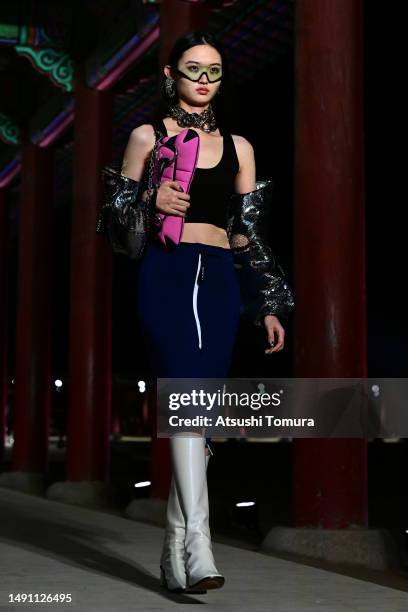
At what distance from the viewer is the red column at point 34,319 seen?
13109 mm

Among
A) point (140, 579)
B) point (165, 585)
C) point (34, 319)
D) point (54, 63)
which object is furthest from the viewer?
point (34, 319)

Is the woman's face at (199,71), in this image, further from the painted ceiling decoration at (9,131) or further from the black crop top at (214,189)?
the painted ceiling decoration at (9,131)

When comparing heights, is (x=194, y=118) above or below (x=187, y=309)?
above

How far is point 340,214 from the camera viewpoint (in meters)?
6.24

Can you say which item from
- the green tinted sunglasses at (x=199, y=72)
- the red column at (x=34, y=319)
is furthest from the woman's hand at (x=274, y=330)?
the red column at (x=34, y=319)

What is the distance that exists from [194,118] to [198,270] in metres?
0.52

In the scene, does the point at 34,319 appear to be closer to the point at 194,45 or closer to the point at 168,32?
the point at 168,32

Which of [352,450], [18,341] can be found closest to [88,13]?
[18,341]

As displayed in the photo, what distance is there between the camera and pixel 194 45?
3.79m

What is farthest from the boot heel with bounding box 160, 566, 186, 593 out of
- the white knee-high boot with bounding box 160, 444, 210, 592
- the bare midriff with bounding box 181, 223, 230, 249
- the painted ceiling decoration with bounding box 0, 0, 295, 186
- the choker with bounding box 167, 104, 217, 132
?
A: the painted ceiling decoration with bounding box 0, 0, 295, 186

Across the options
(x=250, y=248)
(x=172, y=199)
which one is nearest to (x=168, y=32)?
(x=250, y=248)

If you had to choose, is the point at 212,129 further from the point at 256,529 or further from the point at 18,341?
the point at 18,341

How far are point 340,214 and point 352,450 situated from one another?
1.27m

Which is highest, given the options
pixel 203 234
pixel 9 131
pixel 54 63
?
pixel 54 63
